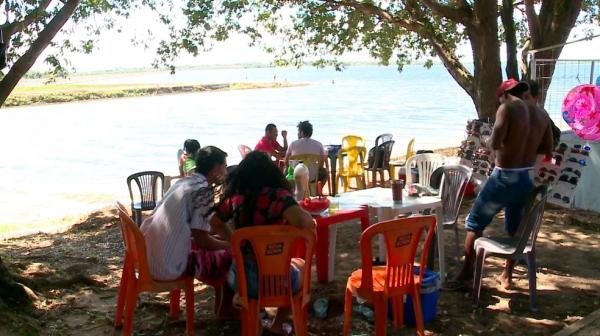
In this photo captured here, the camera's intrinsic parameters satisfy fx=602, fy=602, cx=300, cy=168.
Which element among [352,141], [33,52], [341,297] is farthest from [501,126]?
[352,141]

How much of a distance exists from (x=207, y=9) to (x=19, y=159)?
13169 millimetres

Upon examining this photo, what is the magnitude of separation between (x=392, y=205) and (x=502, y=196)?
83cm

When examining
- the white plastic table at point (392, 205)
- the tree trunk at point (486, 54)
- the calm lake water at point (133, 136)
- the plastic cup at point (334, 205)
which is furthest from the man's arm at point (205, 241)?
the calm lake water at point (133, 136)

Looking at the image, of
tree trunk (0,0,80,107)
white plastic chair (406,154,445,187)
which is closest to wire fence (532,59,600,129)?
white plastic chair (406,154,445,187)

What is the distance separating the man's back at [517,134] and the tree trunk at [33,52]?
155 inches

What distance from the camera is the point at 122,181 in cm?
1526

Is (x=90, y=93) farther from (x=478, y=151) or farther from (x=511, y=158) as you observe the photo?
(x=511, y=158)

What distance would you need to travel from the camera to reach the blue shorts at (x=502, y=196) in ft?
14.9

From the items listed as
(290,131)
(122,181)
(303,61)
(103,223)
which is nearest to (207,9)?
(303,61)

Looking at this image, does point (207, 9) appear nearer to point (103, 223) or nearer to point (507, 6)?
point (103, 223)

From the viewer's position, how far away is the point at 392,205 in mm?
4555

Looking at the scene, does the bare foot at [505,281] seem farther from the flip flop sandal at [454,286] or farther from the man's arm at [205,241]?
the man's arm at [205,241]

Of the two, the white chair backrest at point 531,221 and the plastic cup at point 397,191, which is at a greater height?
the plastic cup at point 397,191

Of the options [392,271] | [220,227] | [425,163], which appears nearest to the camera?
[392,271]
